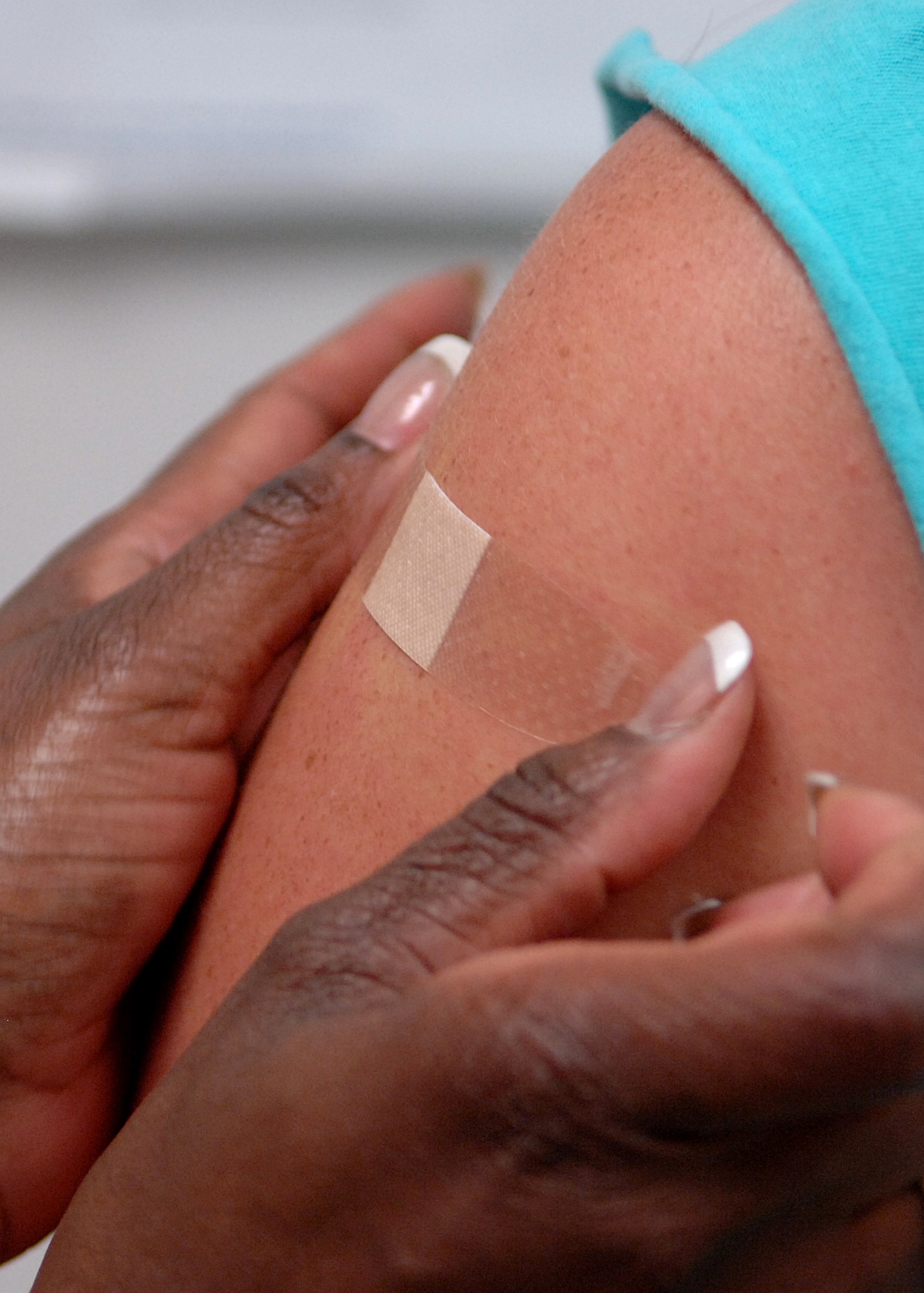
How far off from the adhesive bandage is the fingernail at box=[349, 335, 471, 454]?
0.26m

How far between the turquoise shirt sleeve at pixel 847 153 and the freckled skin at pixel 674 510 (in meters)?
0.02

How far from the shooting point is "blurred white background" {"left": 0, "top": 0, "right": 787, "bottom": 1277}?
1.84 meters

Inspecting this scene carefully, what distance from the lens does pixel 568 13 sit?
1.88 meters

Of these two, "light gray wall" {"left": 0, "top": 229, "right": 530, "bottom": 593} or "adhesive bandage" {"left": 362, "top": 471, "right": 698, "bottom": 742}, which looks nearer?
"adhesive bandage" {"left": 362, "top": 471, "right": 698, "bottom": 742}

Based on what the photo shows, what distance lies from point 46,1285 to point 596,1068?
1.36ft

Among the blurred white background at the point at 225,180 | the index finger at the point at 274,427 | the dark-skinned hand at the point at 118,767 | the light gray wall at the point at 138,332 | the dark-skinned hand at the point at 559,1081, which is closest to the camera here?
the dark-skinned hand at the point at 559,1081

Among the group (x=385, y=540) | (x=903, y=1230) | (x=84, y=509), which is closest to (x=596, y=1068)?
(x=903, y=1230)

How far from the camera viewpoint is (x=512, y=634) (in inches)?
25.3

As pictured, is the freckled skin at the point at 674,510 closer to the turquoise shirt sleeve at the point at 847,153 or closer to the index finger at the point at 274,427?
the turquoise shirt sleeve at the point at 847,153

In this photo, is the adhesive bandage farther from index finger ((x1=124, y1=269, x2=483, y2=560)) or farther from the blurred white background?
the blurred white background

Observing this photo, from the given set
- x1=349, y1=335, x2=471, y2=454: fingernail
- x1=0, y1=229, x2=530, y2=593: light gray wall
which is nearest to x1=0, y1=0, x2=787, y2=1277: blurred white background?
x1=0, y1=229, x2=530, y2=593: light gray wall

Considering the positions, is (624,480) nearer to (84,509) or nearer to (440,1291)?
(440,1291)

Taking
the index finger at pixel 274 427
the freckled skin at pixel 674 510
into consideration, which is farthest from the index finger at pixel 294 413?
the freckled skin at pixel 674 510

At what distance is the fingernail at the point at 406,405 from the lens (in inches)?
37.5
